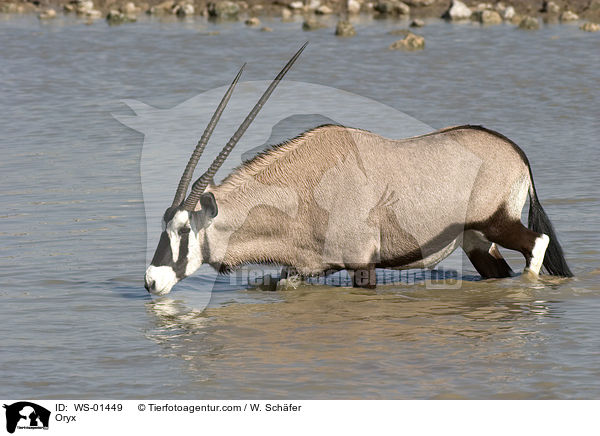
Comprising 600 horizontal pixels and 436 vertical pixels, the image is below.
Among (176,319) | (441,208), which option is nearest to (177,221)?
(176,319)

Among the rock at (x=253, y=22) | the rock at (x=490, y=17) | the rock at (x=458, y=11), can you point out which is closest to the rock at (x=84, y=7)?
the rock at (x=253, y=22)

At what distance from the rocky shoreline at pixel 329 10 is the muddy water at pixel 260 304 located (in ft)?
29.9

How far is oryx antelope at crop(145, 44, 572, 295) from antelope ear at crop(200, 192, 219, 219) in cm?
15

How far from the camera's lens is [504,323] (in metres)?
7.60

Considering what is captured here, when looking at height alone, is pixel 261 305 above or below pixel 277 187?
below

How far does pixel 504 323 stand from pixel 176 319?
2.20m

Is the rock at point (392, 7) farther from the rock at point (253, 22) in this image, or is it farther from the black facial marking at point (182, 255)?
the black facial marking at point (182, 255)

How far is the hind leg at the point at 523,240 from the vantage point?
8.23 meters

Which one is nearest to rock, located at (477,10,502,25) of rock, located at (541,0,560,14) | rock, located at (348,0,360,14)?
rock, located at (541,0,560,14)

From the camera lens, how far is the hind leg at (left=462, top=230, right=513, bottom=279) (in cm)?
860

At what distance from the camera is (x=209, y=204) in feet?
25.1

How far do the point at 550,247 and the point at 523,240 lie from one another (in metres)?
0.48

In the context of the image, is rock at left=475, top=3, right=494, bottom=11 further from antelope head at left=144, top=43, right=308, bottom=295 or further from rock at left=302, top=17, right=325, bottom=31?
antelope head at left=144, top=43, right=308, bottom=295
